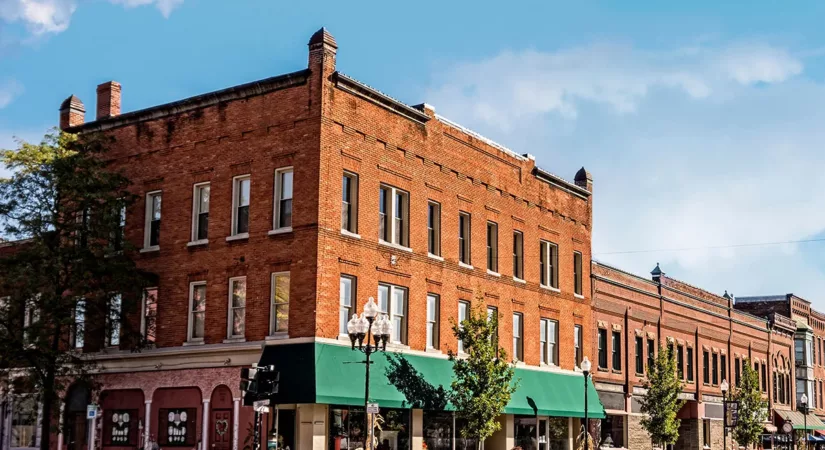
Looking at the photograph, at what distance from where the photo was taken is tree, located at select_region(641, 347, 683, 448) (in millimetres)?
49750

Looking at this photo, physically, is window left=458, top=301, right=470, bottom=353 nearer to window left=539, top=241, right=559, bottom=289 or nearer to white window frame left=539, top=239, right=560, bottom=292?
white window frame left=539, top=239, right=560, bottom=292

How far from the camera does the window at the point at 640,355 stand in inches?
2121

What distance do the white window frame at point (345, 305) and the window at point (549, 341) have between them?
13493 millimetres

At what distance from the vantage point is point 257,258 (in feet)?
109

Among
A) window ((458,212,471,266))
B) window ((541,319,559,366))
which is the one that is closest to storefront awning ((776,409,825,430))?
window ((541,319,559,366))

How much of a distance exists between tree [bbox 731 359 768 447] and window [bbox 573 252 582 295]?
1693 centimetres

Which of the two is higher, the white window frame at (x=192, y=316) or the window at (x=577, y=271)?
the window at (x=577, y=271)

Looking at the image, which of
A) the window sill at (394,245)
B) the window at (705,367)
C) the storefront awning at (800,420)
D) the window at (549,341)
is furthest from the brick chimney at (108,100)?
the storefront awning at (800,420)

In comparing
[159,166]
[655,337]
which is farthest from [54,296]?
[655,337]

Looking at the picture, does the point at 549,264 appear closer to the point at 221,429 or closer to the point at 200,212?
the point at 200,212

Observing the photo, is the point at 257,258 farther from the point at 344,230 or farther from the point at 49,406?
the point at 49,406

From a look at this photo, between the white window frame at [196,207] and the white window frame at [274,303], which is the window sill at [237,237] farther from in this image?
the white window frame at [274,303]

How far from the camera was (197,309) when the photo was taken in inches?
1363

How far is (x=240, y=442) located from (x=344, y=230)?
714 centimetres
